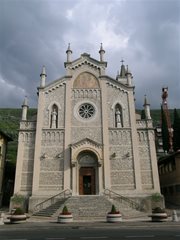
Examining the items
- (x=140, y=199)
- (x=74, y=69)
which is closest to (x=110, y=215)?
(x=140, y=199)

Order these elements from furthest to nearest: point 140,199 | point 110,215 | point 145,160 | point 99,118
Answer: point 99,118, point 145,160, point 140,199, point 110,215

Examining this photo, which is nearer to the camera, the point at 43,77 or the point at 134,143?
the point at 134,143

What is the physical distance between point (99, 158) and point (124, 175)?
145 inches

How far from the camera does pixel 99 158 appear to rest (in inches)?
1150

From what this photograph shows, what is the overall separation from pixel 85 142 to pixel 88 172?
151 inches

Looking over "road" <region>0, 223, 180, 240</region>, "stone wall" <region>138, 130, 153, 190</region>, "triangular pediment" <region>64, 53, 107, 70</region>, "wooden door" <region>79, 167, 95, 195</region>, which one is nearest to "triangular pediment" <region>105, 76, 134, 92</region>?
"triangular pediment" <region>64, 53, 107, 70</region>

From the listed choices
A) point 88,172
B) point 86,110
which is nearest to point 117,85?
point 86,110

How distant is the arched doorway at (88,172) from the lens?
2945 centimetres

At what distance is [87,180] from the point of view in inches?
1183

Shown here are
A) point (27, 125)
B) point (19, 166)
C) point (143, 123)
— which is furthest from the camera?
point (143, 123)

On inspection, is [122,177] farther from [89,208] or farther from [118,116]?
[118,116]

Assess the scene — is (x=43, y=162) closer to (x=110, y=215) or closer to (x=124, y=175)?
(x=124, y=175)

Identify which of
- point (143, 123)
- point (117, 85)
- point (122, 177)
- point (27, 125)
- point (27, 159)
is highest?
point (117, 85)

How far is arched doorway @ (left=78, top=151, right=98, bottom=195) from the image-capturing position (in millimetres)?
29453
